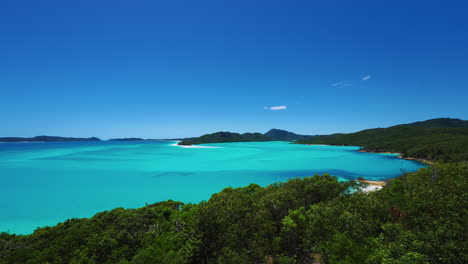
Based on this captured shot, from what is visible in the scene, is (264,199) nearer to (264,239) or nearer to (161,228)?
(264,239)

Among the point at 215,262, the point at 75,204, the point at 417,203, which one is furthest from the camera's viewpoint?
the point at 75,204

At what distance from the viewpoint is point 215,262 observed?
1166 centimetres

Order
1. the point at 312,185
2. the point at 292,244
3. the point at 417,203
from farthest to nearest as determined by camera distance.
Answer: the point at 312,185 → the point at 292,244 → the point at 417,203

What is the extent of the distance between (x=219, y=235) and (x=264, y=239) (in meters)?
3.26

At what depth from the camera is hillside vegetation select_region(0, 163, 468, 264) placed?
8070 millimetres

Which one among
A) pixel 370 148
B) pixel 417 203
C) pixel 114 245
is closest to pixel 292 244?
pixel 417 203

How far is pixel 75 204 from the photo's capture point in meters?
30.8

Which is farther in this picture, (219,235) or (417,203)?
(219,235)

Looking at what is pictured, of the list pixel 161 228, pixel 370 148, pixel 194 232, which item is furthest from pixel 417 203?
pixel 370 148

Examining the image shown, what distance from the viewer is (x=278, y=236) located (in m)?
12.9

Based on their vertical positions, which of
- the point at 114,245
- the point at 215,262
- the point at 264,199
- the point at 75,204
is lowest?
the point at 75,204

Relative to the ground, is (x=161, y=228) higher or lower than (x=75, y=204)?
higher

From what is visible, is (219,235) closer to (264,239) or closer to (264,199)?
(264,239)

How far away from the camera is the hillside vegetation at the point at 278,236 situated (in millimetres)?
8070
